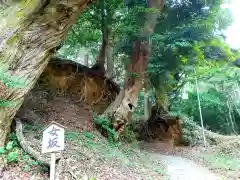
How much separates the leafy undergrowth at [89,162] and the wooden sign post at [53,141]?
0.78 m

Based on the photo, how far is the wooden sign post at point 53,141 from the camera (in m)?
4.38

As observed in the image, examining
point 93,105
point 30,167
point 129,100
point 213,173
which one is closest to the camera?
point 30,167

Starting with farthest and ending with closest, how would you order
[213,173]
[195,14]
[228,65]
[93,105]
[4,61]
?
[228,65] → [195,14] → [93,105] → [213,173] → [4,61]

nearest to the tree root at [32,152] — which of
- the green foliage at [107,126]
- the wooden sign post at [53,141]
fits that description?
the wooden sign post at [53,141]

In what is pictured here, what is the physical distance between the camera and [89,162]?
6.32m

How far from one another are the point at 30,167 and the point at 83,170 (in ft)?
3.78

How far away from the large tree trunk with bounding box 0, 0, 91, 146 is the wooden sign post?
50.7 inches

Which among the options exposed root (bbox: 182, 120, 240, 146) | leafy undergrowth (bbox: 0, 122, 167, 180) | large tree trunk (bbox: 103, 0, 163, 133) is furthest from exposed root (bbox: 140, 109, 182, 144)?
leafy undergrowth (bbox: 0, 122, 167, 180)

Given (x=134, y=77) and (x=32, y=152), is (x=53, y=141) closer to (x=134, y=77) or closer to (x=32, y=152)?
(x=32, y=152)

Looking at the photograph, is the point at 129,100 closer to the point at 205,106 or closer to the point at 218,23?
the point at 218,23

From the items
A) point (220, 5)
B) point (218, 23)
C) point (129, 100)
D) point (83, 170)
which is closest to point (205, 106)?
point (218, 23)

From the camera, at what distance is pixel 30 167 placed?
16.8 feet

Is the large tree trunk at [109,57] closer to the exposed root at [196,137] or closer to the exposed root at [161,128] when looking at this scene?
the exposed root at [161,128]

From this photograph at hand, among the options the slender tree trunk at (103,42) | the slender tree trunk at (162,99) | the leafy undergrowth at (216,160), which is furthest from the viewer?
the slender tree trunk at (162,99)
